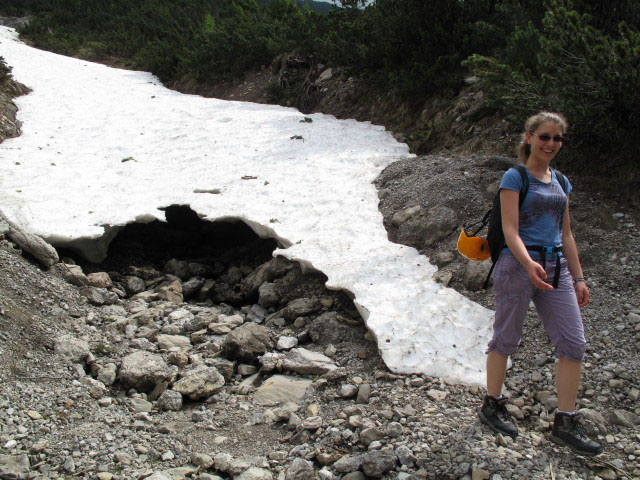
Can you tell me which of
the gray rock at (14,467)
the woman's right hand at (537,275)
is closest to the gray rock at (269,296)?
the gray rock at (14,467)

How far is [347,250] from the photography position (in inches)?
270

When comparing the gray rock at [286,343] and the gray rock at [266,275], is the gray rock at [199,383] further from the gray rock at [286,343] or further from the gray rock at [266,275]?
the gray rock at [266,275]

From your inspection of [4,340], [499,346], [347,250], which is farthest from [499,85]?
[4,340]

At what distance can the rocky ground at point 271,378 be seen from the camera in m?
3.67

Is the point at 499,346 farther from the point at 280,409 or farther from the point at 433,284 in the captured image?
the point at 433,284

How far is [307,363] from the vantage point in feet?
16.8

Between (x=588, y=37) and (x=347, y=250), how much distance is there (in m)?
4.05

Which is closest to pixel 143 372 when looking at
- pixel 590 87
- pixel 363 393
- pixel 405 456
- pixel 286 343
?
pixel 286 343

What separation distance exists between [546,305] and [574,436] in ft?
3.20

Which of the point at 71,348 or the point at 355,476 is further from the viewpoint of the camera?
the point at 71,348

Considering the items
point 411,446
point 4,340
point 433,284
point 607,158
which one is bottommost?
point 4,340

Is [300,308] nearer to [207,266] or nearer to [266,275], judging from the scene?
[266,275]

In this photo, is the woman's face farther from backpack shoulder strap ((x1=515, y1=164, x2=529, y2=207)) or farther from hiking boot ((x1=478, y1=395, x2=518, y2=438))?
hiking boot ((x1=478, y1=395, x2=518, y2=438))

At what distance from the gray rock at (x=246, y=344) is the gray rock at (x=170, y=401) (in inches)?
33.8
